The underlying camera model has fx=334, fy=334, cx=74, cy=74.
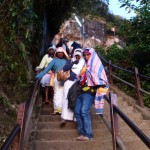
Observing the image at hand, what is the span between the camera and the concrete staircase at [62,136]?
4984mm

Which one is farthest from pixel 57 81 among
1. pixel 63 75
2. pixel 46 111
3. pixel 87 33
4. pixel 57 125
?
pixel 87 33

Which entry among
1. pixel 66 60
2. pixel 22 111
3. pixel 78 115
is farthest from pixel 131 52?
pixel 22 111

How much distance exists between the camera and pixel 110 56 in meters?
13.3

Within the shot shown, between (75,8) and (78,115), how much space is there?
8.22 m

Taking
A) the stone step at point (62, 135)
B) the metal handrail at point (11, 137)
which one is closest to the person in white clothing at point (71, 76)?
the stone step at point (62, 135)

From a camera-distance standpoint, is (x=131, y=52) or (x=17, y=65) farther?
(x=131, y=52)

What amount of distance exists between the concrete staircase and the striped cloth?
1.75ft

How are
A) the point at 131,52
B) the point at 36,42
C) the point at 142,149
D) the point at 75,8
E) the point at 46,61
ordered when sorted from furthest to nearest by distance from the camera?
the point at 75,8 → the point at 131,52 → the point at 36,42 → the point at 46,61 → the point at 142,149

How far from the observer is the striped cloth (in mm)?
5191

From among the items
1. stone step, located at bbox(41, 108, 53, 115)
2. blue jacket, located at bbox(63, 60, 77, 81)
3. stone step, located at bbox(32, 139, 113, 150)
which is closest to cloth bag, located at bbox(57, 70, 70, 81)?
blue jacket, located at bbox(63, 60, 77, 81)

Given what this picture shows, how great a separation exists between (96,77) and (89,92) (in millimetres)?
295

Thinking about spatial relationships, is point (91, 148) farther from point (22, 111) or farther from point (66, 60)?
point (66, 60)

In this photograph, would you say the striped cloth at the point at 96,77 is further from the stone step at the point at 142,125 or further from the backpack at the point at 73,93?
the stone step at the point at 142,125

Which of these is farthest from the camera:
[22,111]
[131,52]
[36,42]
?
[131,52]
